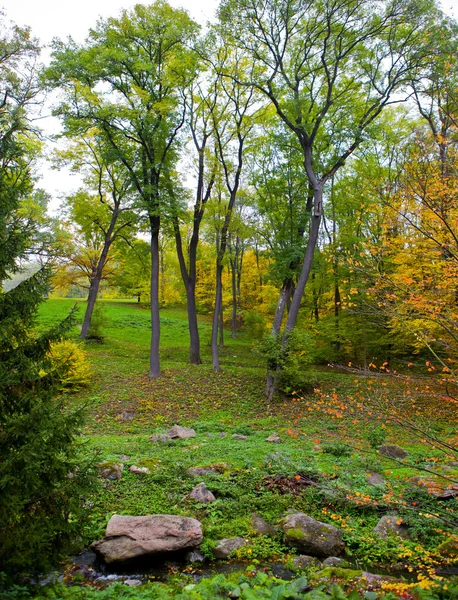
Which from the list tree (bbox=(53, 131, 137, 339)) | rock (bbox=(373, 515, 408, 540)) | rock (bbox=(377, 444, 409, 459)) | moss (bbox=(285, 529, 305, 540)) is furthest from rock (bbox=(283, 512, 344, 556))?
tree (bbox=(53, 131, 137, 339))

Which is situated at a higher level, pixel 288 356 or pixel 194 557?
pixel 288 356

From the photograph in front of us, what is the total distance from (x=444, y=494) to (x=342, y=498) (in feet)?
5.12

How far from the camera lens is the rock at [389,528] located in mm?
4889

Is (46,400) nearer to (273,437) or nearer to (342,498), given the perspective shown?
(342,498)

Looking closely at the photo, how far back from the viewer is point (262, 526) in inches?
198

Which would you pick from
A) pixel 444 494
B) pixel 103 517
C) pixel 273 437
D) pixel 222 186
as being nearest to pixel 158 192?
pixel 222 186

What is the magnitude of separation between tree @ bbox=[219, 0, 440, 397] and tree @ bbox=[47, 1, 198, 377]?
249 centimetres

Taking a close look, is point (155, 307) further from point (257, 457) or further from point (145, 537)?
point (145, 537)

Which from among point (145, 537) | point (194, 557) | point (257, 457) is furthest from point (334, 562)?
point (257, 457)

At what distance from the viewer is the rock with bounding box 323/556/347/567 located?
431cm

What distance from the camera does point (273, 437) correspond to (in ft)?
29.7

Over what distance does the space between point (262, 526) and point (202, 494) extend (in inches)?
40.9

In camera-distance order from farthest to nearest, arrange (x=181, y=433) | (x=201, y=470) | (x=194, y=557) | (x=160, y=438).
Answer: (x=181, y=433) < (x=160, y=438) < (x=201, y=470) < (x=194, y=557)

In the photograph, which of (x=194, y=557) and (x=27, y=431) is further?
(x=194, y=557)
